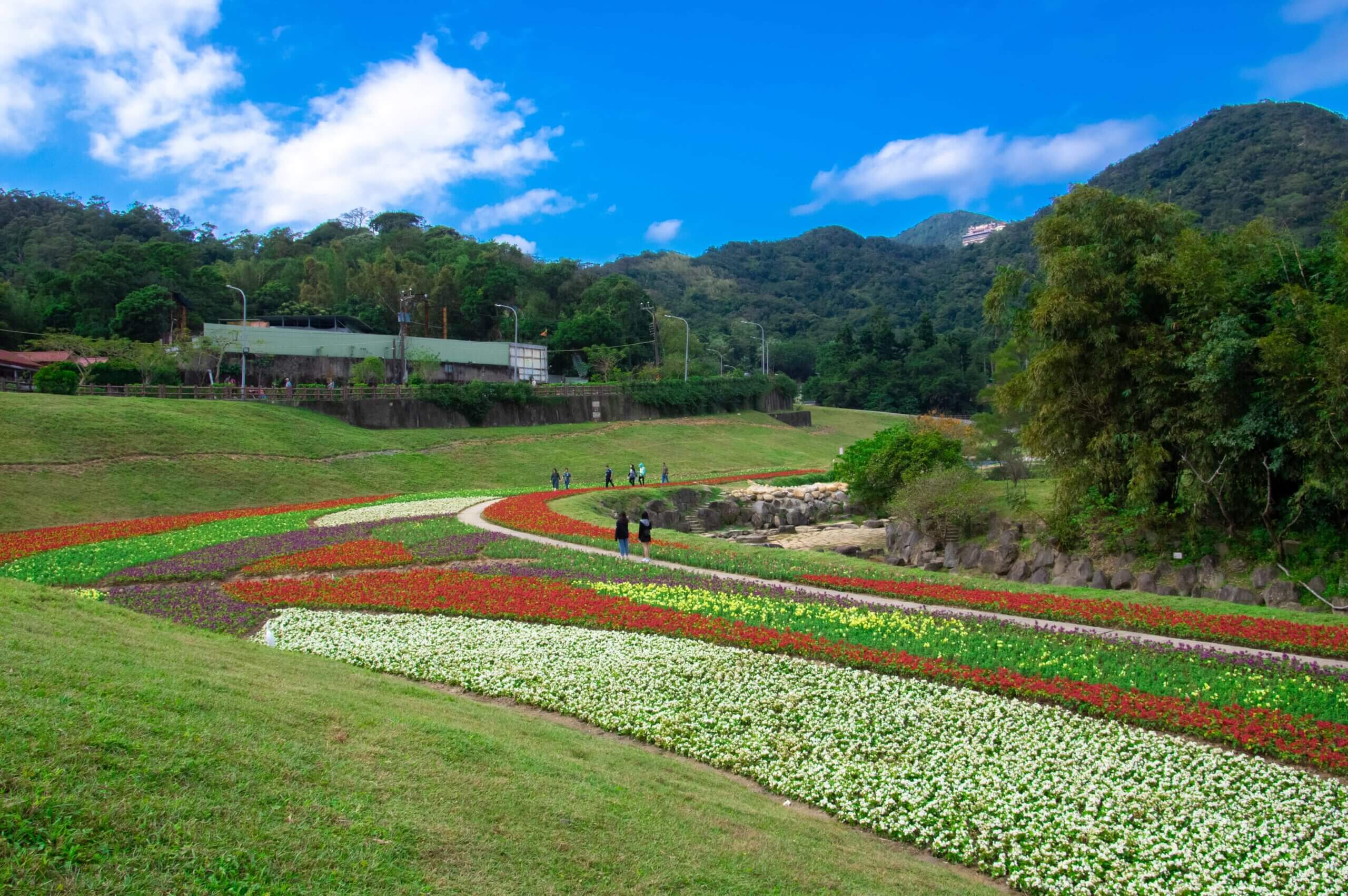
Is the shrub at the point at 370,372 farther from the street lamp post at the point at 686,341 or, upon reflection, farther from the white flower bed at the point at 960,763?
the white flower bed at the point at 960,763

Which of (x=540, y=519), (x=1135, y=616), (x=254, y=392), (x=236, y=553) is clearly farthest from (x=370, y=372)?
(x=1135, y=616)

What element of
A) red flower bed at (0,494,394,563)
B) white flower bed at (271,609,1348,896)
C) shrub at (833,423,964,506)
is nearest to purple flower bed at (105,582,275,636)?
white flower bed at (271,609,1348,896)

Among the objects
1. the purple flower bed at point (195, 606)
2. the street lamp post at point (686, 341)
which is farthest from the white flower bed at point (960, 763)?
the street lamp post at point (686, 341)

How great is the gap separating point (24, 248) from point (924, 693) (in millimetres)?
133069

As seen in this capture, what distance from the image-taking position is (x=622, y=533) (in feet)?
81.8

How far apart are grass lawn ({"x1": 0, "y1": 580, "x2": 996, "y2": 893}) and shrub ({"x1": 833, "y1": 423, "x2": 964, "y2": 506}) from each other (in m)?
30.2

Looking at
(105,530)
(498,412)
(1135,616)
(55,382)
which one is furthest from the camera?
(498,412)

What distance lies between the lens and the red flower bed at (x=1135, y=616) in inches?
615

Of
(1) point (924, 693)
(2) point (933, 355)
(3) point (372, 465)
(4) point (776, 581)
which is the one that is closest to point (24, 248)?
(3) point (372, 465)

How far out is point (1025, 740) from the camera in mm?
11336

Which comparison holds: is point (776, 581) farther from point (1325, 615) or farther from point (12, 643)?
point (12, 643)

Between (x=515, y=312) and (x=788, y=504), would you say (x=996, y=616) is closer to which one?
(x=788, y=504)

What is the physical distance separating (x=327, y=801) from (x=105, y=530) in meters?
27.0

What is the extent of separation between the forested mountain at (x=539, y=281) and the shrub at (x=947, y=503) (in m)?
53.7
